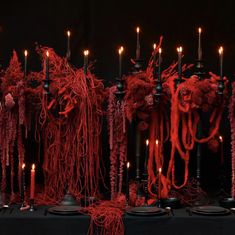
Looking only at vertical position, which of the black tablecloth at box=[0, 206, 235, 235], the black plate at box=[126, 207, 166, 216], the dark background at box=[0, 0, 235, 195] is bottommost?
the black tablecloth at box=[0, 206, 235, 235]

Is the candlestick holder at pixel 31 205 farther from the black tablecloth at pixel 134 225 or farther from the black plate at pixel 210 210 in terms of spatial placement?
the black plate at pixel 210 210

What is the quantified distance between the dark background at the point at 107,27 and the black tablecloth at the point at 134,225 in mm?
1138

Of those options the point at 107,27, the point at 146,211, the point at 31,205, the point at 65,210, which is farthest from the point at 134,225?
the point at 107,27

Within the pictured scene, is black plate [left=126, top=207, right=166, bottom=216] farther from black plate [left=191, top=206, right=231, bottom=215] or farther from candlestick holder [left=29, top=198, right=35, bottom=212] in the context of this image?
candlestick holder [left=29, top=198, right=35, bottom=212]

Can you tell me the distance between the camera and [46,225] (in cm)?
274

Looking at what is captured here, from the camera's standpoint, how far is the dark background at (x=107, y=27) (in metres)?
3.66

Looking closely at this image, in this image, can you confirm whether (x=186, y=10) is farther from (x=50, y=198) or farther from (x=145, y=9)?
(x=50, y=198)

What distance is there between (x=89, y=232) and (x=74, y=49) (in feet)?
4.30

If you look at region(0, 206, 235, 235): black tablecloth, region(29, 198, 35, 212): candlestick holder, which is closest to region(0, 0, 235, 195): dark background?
region(29, 198, 35, 212): candlestick holder

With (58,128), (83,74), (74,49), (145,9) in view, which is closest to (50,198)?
(58,128)

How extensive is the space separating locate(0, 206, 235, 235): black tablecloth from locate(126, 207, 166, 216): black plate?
0.02m

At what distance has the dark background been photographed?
366cm

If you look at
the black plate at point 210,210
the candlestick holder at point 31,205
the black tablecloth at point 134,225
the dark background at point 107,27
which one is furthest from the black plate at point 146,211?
the dark background at point 107,27

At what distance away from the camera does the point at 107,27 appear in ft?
12.1
